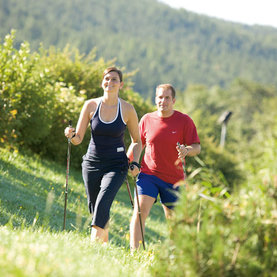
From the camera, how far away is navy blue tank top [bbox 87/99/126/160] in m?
5.12

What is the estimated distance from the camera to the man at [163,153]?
5.48 m

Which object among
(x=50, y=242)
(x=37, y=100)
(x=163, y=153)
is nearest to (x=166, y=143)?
(x=163, y=153)

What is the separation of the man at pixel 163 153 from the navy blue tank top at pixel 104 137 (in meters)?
0.58

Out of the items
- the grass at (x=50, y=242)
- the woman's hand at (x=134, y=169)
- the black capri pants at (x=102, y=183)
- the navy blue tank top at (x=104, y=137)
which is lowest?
the grass at (x=50, y=242)

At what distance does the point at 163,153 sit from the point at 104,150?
812 millimetres

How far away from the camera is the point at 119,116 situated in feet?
17.1

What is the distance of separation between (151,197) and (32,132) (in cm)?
721

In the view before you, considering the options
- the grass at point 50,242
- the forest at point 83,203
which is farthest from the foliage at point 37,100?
the grass at point 50,242

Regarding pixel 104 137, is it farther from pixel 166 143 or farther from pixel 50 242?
pixel 50 242

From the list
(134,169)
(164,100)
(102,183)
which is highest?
(164,100)

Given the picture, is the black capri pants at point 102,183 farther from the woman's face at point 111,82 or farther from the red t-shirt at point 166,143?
the woman's face at point 111,82

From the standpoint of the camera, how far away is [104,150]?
5156 mm

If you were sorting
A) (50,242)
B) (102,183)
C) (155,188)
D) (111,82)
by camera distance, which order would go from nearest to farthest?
(50,242) < (102,183) < (111,82) < (155,188)

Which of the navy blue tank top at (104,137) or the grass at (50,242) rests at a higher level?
the navy blue tank top at (104,137)
